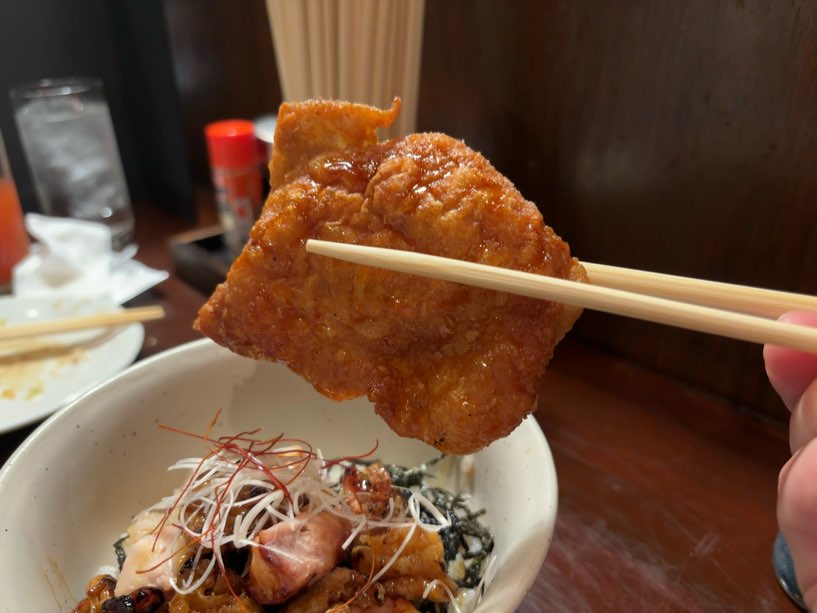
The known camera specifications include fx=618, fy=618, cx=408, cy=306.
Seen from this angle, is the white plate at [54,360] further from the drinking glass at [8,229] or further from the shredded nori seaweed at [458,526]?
the shredded nori seaweed at [458,526]

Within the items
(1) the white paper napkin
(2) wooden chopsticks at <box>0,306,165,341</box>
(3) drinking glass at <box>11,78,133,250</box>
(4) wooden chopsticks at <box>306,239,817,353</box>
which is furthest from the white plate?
(4) wooden chopsticks at <box>306,239,817,353</box>

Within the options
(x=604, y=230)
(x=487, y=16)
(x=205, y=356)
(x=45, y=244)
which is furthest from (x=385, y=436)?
(x=45, y=244)

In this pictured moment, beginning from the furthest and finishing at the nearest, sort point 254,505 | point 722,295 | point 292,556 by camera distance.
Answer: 1. point 254,505
2. point 292,556
3. point 722,295

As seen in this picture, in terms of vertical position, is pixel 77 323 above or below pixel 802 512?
below

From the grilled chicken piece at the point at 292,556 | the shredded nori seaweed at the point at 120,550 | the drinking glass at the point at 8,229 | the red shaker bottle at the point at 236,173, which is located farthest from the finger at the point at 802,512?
the drinking glass at the point at 8,229

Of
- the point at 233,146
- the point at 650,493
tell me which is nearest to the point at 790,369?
the point at 650,493

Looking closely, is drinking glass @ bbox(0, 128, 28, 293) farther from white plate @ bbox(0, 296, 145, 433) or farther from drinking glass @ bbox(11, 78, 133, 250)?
white plate @ bbox(0, 296, 145, 433)

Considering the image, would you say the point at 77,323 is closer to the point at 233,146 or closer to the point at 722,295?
the point at 233,146
